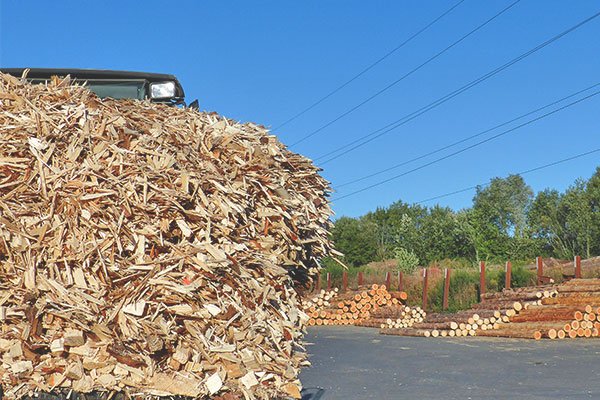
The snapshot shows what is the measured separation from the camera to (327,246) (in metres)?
4.71

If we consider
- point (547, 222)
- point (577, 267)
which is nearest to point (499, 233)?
point (547, 222)

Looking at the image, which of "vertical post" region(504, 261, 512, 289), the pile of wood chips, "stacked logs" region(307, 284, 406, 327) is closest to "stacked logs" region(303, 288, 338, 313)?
"stacked logs" region(307, 284, 406, 327)

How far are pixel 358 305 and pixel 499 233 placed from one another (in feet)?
110

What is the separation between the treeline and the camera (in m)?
→ 49.5

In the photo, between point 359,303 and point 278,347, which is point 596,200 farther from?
point 278,347

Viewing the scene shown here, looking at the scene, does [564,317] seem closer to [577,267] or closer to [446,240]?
[577,267]

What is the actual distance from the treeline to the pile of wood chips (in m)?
42.2

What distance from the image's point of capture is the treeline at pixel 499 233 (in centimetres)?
4953

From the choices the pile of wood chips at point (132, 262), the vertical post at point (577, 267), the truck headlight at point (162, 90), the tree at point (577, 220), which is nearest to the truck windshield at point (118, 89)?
the truck headlight at point (162, 90)

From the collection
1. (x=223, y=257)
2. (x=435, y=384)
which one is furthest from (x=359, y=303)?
(x=223, y=257)

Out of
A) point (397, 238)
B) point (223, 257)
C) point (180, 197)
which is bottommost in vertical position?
point (223, 257)

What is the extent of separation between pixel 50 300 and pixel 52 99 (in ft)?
4.32

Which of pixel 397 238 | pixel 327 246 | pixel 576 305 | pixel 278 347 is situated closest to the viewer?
pixel 278 347

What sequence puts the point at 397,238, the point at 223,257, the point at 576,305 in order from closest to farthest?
the point at 223,257
the point at 576,305
the point at 397,238
